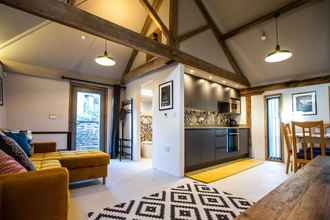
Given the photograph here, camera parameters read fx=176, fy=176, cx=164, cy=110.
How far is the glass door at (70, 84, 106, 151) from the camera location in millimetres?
4955

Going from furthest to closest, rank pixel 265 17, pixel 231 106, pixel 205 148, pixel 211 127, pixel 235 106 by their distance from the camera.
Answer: pixel 235 106 < pixel 231 106 < pixel 211 127 < pixel 205 148 < pixel 265 17

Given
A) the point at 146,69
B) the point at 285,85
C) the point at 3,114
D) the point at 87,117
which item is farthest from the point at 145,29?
the point at 285,85

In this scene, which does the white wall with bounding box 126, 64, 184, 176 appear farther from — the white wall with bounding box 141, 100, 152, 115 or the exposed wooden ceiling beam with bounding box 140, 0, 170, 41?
the white wall with bounding box 141, 100, 152, 115

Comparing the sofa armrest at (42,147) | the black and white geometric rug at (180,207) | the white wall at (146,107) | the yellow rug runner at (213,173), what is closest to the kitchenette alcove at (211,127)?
the yellow rug runner at (213,173)

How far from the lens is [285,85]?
5.09 metres

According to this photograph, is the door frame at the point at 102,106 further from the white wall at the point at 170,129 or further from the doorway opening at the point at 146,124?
the white wall at the point at 170,129

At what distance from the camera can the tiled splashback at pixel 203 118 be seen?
4898 millimetres

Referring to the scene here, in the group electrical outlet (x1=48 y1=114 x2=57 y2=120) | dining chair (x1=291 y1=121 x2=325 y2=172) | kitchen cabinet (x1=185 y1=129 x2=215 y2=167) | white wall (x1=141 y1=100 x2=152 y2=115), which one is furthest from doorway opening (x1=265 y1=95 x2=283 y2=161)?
electrical outlet (x1=48 y1=114 x2=57 y2=120)

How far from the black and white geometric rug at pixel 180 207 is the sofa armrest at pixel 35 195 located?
64 centimetres

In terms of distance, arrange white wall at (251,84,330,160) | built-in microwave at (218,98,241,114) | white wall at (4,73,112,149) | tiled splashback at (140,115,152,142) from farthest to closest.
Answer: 1. tiled splashback at (140,115,152,142)
2. built-in microwave at (218,98,241,114)
3. white wall at (251,84,330,160)
4. white wall at (4,73,112,149)

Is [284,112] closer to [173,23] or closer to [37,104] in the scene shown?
[173,23]

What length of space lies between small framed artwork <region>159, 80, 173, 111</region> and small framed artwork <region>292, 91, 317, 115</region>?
3.65 m

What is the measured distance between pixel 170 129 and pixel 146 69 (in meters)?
1.70

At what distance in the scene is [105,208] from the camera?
2.14m
